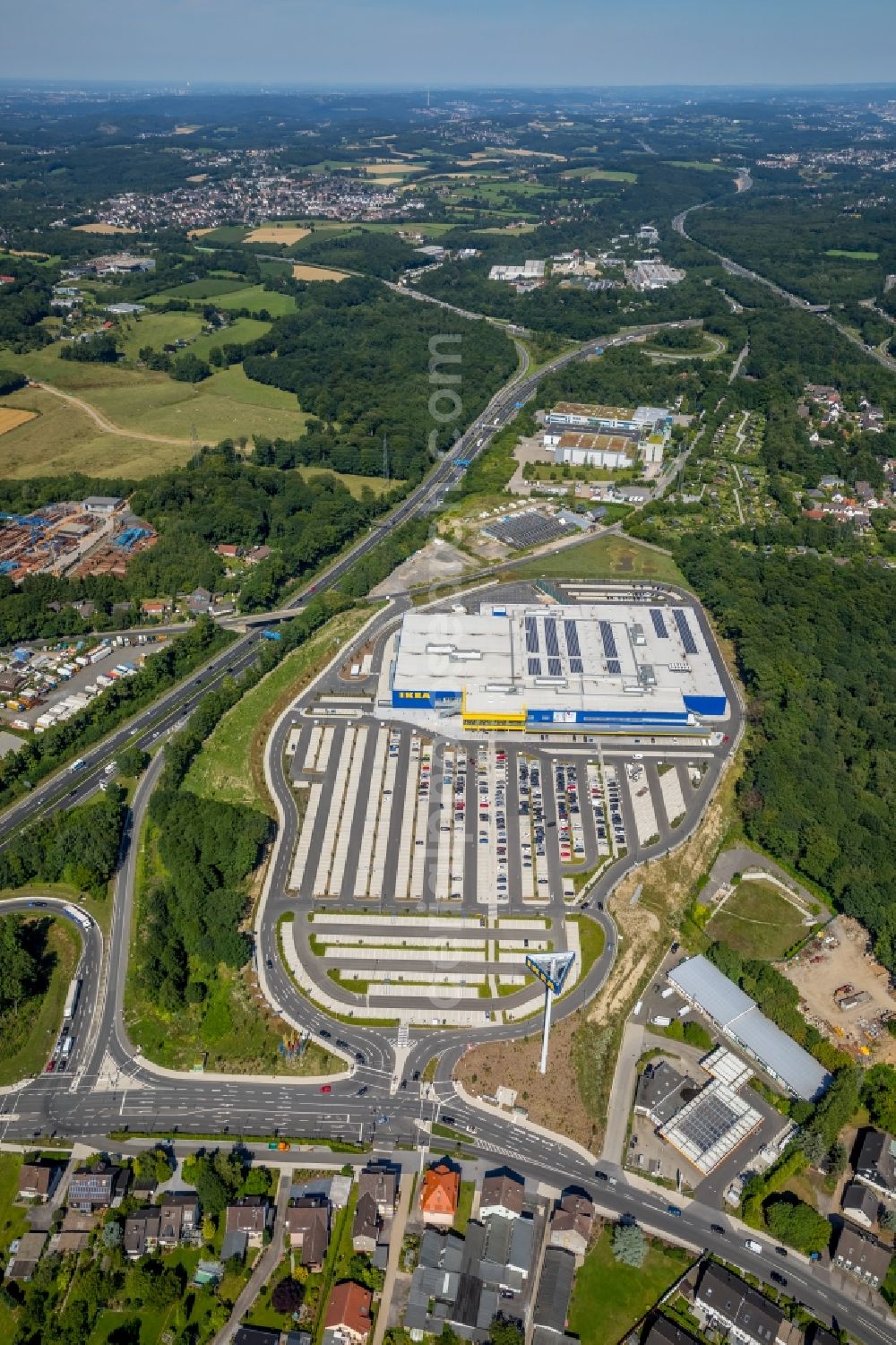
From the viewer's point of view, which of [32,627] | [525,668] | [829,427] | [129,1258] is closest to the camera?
[129,1258]

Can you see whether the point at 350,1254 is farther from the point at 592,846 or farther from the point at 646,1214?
the point at 592,846

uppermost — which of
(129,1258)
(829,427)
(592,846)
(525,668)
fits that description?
(829,427)

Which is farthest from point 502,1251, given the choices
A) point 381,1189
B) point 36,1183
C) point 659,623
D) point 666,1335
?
point 659,623

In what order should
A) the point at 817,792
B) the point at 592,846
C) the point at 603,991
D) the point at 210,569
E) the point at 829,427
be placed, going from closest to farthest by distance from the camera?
the point at 603,991 < the point at 592,846 < the point at 817,792 < the point at 210,569 < the point at 829,427

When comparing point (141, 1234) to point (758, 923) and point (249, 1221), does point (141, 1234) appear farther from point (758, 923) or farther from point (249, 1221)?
point (758, 923)

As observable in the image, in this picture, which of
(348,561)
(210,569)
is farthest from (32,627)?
(348,561)

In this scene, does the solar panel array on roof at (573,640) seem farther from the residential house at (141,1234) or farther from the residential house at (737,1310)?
the residential house at (141,1234)
